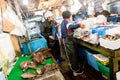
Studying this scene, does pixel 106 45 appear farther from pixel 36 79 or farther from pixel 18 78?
pixel 18 78

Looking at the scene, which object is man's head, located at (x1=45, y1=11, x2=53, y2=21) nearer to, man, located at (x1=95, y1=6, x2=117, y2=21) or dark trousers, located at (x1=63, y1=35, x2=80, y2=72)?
dark trousers, located at (x1=63, y1=35, x2=80, y2=72)

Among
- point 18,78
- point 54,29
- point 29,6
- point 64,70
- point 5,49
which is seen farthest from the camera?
point 29,6

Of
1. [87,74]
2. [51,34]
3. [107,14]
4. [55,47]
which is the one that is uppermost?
[107,14]

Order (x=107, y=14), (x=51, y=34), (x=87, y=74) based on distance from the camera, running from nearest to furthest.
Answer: (x=87, y=74)
(x=51, y=34)
(x=107, y=14)

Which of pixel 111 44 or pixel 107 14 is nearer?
pixel 111 44

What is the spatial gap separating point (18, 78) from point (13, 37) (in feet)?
6.93

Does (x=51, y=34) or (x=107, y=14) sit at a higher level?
(x=107, y=14)

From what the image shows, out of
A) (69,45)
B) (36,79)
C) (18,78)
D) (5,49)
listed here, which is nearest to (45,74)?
(36,79)

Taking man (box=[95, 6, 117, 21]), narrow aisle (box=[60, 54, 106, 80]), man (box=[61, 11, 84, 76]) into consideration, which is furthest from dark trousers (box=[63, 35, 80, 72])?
man (box=[95, 6, 117, 21])

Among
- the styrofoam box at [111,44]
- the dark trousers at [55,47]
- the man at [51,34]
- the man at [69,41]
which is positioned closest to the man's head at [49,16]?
the man at [51,34]

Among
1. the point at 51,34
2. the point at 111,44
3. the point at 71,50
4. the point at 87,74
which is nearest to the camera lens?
the point at 111,44

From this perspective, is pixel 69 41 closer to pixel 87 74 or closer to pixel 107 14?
pixel 87 74

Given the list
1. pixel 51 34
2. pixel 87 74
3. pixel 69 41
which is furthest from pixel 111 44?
pixel 51 34

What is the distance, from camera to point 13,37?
178 inches
